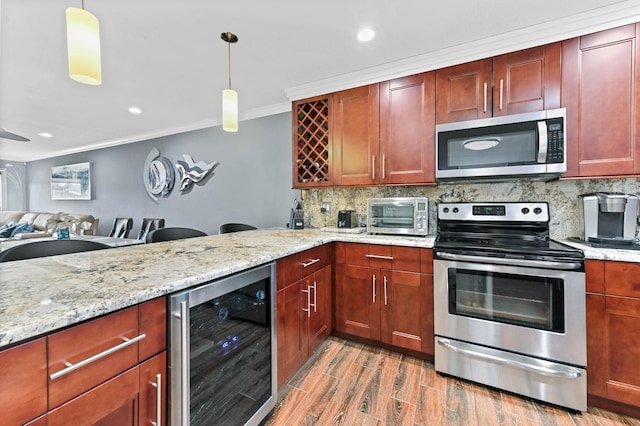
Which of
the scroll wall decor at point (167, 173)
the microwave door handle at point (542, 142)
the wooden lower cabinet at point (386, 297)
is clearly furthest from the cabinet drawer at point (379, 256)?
the scroll wall decor at point (167, 173)

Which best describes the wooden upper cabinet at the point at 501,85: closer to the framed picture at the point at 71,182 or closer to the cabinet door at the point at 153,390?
the cabinet door at the point at 153,390

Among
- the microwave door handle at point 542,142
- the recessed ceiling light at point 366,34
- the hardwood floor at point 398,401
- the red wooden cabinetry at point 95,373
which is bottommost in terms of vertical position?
the hardwood floor at point 398,401

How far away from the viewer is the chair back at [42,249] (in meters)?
Answer: 1.42

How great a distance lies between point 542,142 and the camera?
5.90 ft

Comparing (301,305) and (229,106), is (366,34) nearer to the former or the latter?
(229,106)

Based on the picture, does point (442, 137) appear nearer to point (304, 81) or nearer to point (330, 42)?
point (330, 42)

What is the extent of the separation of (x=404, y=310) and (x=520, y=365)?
75 centimetres

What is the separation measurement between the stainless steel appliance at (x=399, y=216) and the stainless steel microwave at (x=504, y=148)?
0.30 metres

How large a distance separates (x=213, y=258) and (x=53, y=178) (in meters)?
8.15

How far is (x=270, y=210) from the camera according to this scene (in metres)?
3.58

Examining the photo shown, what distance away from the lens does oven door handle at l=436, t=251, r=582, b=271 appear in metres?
1.57

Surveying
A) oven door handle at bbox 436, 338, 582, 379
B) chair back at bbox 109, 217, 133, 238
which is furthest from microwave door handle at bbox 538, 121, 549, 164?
chair back at bbox 109, 217, 133, 238

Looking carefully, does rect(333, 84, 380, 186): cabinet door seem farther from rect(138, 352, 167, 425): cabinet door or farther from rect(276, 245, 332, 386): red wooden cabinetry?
rect(138, 352, 167, 425): cabinet door

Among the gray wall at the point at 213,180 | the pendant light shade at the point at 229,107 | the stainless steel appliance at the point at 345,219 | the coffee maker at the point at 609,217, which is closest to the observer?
the coffee maker at the point at 609,217
